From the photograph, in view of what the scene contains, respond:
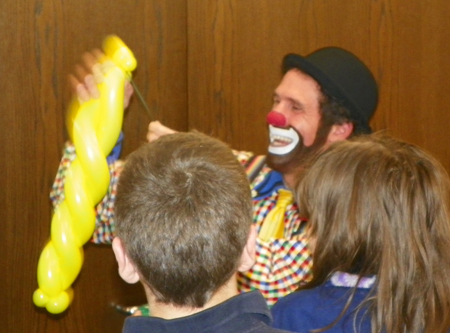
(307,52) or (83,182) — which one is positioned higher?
(307,52)

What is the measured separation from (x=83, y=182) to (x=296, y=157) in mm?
791

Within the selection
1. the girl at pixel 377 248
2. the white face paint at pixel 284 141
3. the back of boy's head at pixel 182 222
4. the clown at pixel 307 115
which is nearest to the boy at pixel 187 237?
the back of boy's head at pixel 182 222

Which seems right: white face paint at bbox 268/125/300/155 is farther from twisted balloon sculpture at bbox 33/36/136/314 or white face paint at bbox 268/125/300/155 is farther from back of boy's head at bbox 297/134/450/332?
back of boy's head at bbox 297/134/450/332

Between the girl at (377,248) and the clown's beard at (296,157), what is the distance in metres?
0.82

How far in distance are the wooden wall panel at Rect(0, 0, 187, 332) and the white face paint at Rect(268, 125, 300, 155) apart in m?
0.80

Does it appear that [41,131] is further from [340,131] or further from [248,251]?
[248,251]

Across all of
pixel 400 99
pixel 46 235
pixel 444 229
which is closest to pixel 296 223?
pixel 444 229

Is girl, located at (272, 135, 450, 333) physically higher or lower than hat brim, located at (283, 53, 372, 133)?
lower

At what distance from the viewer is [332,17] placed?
126 inches

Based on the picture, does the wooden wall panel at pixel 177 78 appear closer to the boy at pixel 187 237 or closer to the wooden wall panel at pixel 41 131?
the wooden wall panel at pixel 41 131

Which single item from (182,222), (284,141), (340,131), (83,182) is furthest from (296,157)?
(182,222)

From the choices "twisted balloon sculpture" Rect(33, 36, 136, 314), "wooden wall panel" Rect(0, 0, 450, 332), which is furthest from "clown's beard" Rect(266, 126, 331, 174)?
"wooden wall panel" Rect(0, 0, 450, 332)

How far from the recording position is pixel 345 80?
242 cm

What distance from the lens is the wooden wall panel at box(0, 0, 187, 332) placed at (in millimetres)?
2672
